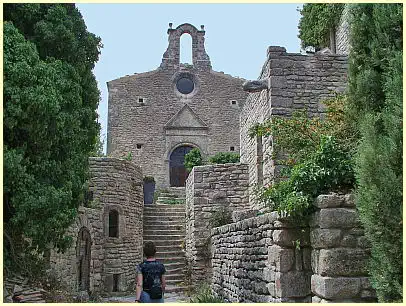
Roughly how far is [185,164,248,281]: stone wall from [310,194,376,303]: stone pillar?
7869mm

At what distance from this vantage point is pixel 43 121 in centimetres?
755

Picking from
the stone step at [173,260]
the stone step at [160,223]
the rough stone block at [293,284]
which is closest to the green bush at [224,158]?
the stone step at [160,223]

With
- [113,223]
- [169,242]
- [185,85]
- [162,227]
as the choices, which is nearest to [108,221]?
[113,223]

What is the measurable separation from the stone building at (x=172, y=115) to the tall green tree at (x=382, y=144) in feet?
67.8

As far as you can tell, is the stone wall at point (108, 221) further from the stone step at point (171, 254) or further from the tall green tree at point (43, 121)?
the tall green tree at point (43, 121)

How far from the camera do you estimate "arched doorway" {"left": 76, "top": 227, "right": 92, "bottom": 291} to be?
41.9ft

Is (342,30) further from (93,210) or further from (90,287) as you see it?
(90,287)

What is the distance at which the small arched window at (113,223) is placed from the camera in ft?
49.0

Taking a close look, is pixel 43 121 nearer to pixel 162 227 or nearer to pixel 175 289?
pixel 175 289

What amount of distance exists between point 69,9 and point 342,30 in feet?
22.4

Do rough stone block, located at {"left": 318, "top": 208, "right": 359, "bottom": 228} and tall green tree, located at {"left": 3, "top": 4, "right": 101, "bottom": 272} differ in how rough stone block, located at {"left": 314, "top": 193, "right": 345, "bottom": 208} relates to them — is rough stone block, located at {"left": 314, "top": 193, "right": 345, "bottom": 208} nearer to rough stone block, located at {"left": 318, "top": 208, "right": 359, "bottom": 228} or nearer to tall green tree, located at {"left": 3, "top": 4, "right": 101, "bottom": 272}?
rough stone block, located at {"left": 318, "top": 208, "right": 359, "bottom": 228}

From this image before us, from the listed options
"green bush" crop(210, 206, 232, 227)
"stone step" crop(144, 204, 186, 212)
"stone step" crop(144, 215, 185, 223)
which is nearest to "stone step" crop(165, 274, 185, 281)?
"green bush" crop(210, 206, 232, 227)

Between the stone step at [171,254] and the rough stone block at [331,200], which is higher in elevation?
the rough stone block at [331,200]

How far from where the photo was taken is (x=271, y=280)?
6785mm
